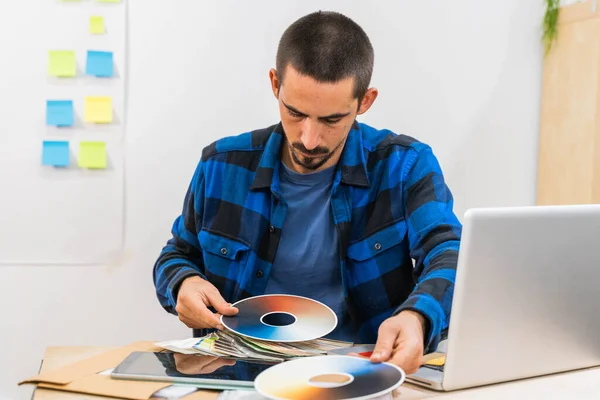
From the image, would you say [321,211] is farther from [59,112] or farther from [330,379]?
[59,112]

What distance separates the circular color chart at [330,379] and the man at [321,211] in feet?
1.71

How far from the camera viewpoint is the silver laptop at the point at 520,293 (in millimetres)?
911

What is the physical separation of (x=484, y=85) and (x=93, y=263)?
1.55 m

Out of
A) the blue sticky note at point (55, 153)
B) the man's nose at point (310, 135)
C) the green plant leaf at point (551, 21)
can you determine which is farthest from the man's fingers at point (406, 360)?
the green plant leaf at point (551, 21)

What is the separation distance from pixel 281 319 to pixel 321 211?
0.46 meters

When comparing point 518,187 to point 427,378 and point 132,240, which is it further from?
point 427,378

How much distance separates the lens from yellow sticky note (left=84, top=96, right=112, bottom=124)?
216 centimetres

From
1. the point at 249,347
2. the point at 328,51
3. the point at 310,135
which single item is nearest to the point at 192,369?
the point at 249,347

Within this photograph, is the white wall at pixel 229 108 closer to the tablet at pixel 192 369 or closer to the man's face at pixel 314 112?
the man's face at pixel 314 112

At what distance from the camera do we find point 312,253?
1563 mm

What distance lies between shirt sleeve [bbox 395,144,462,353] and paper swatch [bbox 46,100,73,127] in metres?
1.17

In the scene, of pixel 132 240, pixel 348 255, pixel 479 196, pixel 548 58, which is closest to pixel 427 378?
pixel 348 255

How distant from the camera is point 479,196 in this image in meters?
2.54

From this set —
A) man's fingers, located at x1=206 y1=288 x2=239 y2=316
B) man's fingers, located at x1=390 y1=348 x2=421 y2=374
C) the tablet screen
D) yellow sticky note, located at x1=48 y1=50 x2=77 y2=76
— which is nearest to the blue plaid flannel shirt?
A: man's fingers, located at x1=206 y1=288 x2=239 y2=316
